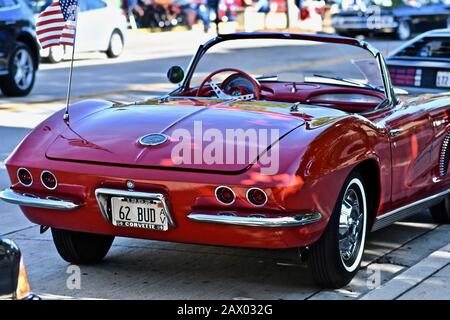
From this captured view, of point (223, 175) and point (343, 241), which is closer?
point (223, 175)

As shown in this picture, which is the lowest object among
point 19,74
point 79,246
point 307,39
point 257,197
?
point 19,74

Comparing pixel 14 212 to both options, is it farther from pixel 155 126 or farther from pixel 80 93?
pixel 80 93

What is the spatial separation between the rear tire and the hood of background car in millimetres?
2165

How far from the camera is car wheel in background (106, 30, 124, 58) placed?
2250 centimetres

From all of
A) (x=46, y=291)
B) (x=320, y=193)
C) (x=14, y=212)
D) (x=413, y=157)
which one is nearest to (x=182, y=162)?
(x=320, y=193)

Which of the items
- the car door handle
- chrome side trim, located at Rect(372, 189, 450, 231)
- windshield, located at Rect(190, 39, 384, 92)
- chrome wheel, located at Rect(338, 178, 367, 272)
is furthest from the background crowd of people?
chrome wheel, located at Rect(338, 178, 367, 272)

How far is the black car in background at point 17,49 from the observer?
47.8ft

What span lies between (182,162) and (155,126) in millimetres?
437

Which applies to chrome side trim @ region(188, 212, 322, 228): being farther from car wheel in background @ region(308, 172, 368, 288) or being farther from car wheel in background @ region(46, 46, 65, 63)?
car wheel in background @ region(46, 46, 65, 63)

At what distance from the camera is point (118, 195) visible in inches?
209

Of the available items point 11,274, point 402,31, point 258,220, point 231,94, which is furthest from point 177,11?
point 11,274

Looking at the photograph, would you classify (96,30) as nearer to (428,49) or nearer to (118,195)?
(428,49)

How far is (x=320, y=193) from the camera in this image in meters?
5.23

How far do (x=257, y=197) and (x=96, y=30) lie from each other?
17.1m
